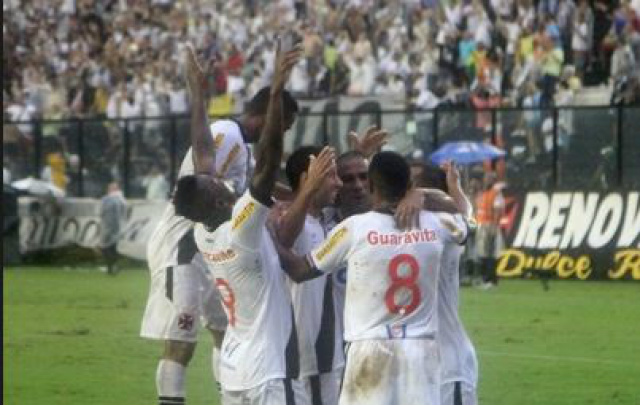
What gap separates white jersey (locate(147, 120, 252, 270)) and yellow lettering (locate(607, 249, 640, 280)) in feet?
58.1

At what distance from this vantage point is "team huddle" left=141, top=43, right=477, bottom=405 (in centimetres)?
1044

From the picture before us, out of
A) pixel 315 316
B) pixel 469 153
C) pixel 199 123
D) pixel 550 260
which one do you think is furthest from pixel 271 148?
pixel 469 153

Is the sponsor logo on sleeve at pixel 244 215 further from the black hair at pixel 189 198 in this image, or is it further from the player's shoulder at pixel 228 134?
the player's shoulder at pixel 228 134

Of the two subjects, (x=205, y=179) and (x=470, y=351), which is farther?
(x=470, y=351)

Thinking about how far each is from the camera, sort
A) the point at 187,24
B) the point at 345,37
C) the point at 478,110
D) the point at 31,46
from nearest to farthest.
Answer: the point at 478,110, the point at 345,37, the point at 187,24, the point at 31,46

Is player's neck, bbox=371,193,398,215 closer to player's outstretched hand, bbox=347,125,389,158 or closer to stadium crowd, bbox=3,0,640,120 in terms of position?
player's outstretched hand, bbox=347,125,389,158

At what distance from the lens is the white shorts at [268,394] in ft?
34.8

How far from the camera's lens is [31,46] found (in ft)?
161

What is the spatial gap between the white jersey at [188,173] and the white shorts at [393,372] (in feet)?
9.15

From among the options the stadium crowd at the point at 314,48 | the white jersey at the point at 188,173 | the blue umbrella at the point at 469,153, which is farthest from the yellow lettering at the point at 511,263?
the white jersey at the point at 188,173

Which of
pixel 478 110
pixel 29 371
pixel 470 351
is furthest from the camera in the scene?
pixel 478 110

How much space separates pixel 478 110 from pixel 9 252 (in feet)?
32.3

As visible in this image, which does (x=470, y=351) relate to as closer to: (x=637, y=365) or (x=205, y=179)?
(x=205, y=179)

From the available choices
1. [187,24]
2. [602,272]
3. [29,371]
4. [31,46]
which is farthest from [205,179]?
[31,46]
